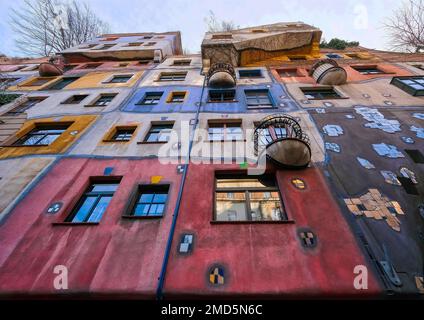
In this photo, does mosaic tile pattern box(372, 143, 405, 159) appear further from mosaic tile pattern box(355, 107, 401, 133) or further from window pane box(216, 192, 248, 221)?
window pane box(216, 192, 248, 221)

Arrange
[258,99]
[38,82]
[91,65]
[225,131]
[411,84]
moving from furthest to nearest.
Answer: [91,65] < [38,82] < [258,99] < [411,84] < [225,131]

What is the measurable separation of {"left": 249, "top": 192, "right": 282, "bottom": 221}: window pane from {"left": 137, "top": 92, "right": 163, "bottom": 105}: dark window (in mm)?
8811

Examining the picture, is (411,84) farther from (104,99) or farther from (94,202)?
(104,99)

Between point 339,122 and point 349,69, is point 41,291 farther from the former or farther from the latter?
point 349,69

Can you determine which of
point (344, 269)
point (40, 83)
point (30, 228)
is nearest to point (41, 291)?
point (30, 228)

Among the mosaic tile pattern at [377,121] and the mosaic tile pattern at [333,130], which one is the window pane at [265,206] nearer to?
the mosaic tile pattern at [333,130]

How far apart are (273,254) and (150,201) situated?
13.9ft

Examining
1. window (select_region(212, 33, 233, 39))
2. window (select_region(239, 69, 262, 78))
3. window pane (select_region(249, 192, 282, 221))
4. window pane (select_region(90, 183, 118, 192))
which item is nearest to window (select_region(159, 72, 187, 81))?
window (select_region(239, 69, 262, 78))

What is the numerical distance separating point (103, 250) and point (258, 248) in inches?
161

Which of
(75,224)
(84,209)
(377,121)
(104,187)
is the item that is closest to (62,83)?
(104,187)

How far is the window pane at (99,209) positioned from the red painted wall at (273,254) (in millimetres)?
2664

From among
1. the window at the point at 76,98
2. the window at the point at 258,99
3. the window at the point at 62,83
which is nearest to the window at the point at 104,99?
the window at the point at 76,98

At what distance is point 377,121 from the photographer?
9750 mm

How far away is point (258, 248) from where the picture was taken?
5578 millimetres
